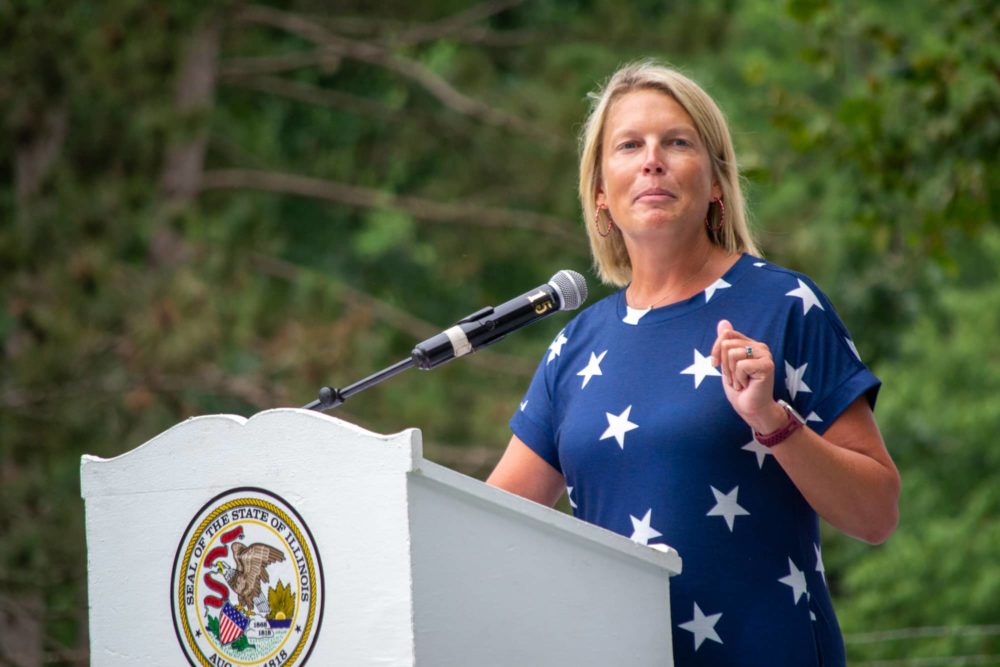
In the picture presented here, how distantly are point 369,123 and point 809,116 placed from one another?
280 inches

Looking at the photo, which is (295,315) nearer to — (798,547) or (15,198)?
(15,198)

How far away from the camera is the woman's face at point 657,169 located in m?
2.37

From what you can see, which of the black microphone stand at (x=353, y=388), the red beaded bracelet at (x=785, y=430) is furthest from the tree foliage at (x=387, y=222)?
the red beaded bracelet at (x=785, y=430)

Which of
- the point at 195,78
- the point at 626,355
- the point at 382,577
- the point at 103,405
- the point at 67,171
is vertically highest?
the point at 195,78

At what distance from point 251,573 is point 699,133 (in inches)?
42.6

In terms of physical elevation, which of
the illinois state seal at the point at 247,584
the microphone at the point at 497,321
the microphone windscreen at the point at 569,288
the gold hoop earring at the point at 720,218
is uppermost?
the gold hoop earring at the point at 720,218

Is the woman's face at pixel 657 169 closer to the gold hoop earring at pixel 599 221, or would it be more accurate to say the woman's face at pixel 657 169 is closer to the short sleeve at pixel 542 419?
the gold hoop earring at pixel 599 221

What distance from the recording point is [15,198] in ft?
30.0

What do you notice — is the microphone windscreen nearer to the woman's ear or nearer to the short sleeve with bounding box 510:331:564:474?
the short sleeve with bounding box 510:331:564:474

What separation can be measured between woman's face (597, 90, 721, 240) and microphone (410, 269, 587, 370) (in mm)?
143

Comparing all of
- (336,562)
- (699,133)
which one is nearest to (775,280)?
(699,133)

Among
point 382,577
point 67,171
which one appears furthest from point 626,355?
point 67,171

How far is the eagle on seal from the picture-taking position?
1742 mm

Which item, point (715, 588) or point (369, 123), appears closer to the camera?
point (715, 588)
